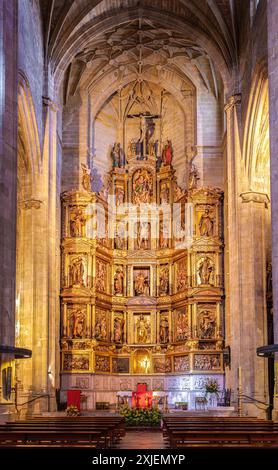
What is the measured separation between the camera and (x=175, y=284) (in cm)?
3853

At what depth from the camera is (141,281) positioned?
39.6 metres

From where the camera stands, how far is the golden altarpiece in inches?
1425

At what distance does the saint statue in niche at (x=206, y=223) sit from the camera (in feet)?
122

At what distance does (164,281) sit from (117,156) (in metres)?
7.08

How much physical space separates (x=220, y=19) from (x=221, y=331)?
1373 cm

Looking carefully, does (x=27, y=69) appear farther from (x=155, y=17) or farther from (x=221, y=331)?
(x=221, y=331)

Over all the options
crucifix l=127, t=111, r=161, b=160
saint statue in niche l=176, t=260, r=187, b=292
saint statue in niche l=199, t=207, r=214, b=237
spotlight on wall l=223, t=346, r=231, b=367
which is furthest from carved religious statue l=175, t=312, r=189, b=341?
crucifix l=127, t=111, r=161, b=160

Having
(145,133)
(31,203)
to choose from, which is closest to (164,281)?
(145,133)

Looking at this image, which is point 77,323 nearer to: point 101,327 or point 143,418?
point 101,327

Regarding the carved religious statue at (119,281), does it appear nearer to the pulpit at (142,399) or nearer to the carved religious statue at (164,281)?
the carved religious statue at (164,281)

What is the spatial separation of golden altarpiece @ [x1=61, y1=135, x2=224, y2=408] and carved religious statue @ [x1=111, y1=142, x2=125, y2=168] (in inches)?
2.0

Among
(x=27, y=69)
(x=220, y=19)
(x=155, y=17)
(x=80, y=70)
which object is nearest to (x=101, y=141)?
(x=80, y=70)

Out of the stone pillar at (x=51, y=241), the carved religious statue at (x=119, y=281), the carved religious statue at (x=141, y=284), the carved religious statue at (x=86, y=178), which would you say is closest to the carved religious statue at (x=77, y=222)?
the carved religious statue at (x=86, y=178)

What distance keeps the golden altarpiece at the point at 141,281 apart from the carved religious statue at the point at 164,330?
55 millimetres
